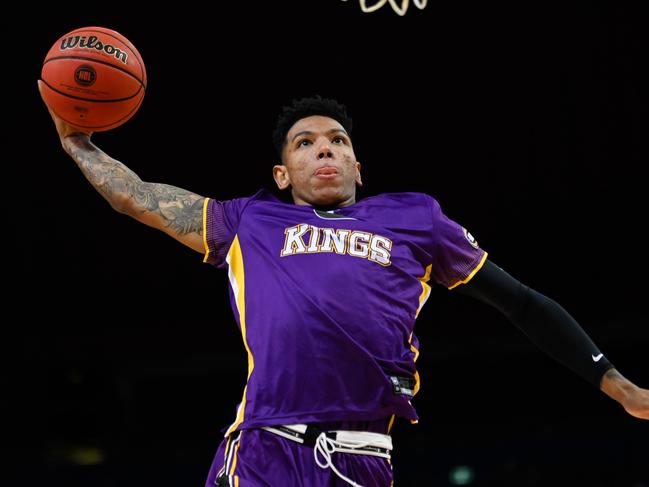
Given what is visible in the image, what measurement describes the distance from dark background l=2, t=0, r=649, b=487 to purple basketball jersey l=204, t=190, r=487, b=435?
13.8 ft

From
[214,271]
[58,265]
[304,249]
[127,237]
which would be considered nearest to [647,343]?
[214,271]

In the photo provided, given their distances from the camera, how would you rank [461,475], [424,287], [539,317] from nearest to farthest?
1. [424,287]
2. [539,317]
3. [461,475]

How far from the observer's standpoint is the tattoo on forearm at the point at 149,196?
340 cm

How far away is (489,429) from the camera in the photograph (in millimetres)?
10023

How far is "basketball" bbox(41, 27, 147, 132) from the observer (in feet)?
11.8

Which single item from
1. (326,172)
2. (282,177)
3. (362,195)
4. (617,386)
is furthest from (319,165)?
(362,195)

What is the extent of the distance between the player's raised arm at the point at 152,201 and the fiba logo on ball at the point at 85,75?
296 millimetres

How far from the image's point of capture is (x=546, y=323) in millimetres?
3510

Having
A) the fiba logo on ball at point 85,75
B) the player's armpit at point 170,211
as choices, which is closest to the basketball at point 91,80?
the fiba logo on ball at point 85,75

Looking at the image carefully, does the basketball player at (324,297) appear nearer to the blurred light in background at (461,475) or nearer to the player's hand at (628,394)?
the player's hand at (628,394)

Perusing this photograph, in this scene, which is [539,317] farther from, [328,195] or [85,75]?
[85,75]

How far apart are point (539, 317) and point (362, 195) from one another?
619 cm

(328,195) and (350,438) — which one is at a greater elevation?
(328,195)

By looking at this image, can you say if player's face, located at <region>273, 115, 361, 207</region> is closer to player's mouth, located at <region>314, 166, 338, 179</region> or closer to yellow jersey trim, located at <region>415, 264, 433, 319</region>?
player's mouth, located at <region>314, 166, 338, 179</region>
